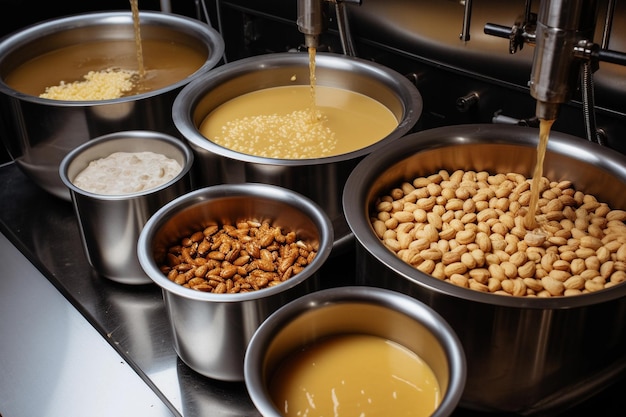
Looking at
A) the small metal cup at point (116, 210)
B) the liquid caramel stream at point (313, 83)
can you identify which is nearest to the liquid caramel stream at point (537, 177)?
the liquid caramel stream at point (313, 83)

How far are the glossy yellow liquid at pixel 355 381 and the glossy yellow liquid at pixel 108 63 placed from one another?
115 cm

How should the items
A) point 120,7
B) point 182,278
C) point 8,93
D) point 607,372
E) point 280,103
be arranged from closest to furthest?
point 607,372 < point 182,278 < point 8,93 < point 280,103 < point 120,7

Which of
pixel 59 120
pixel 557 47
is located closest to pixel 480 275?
pixel 557 47

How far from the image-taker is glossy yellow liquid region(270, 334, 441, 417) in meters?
1.06

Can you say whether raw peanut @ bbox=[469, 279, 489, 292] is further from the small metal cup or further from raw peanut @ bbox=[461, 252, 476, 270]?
the small metal cup

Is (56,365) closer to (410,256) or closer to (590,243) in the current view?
(410,256)

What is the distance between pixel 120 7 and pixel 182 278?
4.62 ft

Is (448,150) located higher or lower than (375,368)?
higher

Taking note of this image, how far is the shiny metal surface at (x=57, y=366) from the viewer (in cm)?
135

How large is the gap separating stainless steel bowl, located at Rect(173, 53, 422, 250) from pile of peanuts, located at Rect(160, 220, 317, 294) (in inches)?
4.3

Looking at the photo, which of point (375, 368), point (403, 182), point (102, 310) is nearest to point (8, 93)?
point (102, 310)

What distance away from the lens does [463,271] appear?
1.28 m

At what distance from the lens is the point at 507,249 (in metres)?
1.34

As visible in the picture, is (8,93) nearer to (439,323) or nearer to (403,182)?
(403,182)
